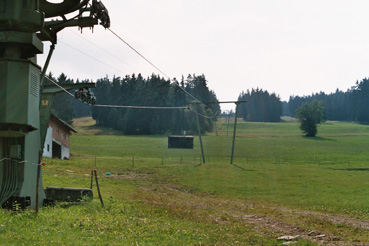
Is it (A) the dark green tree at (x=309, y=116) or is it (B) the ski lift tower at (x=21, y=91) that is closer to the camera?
(B) the ski lift tower at (x=21, y=91)

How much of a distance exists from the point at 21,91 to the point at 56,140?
168ft

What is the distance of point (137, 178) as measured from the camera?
40875 millimetres

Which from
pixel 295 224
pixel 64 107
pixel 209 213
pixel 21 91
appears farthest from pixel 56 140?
pixel 64 107

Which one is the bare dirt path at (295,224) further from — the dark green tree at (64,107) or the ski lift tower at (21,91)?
the dark green tree at (64,107)

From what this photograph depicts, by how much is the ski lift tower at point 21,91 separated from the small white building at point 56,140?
151ft

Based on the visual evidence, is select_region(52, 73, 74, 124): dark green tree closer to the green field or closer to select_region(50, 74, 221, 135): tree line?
select_region(50, 74, 221, 135): tree line

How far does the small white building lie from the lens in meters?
61.8

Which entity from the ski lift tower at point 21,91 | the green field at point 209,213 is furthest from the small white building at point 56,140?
the ski lift tower at point 21,91

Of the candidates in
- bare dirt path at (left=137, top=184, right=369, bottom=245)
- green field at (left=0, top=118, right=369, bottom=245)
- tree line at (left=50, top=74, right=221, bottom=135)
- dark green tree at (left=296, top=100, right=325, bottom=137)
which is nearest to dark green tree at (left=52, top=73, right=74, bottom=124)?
tree line at (left=50, top=74, right=221, bottom=135)

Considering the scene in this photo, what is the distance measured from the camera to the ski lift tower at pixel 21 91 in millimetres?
14602

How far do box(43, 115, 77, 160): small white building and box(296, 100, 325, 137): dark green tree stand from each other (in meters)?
86.1

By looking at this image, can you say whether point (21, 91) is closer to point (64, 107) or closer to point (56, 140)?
point (56, 140)

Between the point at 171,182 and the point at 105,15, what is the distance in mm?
23183

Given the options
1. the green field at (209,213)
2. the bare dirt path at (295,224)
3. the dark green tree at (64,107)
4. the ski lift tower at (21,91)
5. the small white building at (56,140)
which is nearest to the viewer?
the green field at (209,213)
